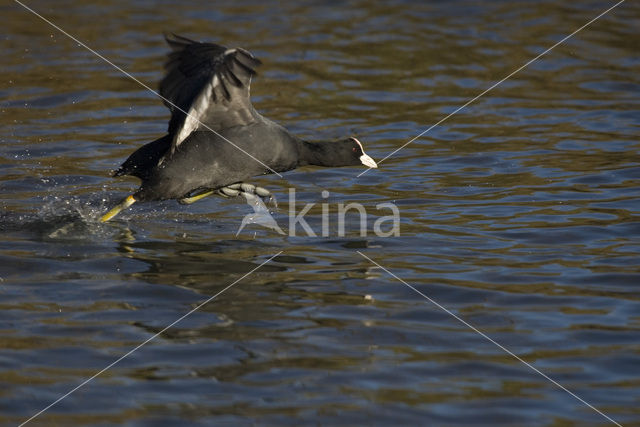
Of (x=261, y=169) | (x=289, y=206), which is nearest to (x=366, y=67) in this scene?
(x=289, y=206)

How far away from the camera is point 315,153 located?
7.75 metres

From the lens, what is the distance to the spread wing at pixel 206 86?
658 cm

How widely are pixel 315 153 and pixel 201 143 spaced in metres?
0.97

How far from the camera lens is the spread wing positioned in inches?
259

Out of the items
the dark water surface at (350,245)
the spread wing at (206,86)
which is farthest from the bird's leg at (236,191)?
the spread wing at (206,86)

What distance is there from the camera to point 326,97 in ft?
37.6

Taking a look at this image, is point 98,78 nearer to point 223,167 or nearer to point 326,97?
point 326,97
